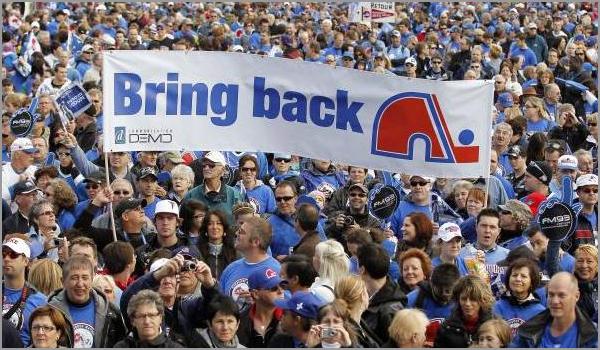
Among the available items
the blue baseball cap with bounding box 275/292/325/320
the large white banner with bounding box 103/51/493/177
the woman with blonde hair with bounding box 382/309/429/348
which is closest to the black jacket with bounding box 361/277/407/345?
the woman with blonde hair with bounding box 382/309/429/348

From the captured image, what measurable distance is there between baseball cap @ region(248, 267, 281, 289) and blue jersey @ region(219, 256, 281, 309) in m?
0.42

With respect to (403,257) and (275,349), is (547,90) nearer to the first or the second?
(403,257)

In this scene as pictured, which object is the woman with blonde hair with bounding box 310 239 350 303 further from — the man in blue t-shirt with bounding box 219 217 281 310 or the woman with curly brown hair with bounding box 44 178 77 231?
the woman with curly brown hair with bounding box 44 178 77 231

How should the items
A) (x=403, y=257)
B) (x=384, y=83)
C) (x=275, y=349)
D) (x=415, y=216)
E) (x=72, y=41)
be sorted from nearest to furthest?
(x=275, y=349) → (x=403, y=257) → (x=415, y=216) → (x=384, y=83) → (x=72, y=41)

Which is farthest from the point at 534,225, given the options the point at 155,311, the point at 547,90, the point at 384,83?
the point at 547,90

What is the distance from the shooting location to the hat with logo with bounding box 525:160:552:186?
11281 mm

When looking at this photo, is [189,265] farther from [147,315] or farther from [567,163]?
[567,163]

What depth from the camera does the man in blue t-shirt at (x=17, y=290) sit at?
774 centimetres

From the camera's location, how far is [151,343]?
6969 mm

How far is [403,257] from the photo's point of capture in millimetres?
8328

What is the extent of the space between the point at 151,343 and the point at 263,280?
907mm

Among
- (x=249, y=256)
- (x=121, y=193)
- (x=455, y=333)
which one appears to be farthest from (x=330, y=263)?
(x=121, y=193)

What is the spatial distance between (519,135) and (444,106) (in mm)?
4296

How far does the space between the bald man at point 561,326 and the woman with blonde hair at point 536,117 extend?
8.07m
